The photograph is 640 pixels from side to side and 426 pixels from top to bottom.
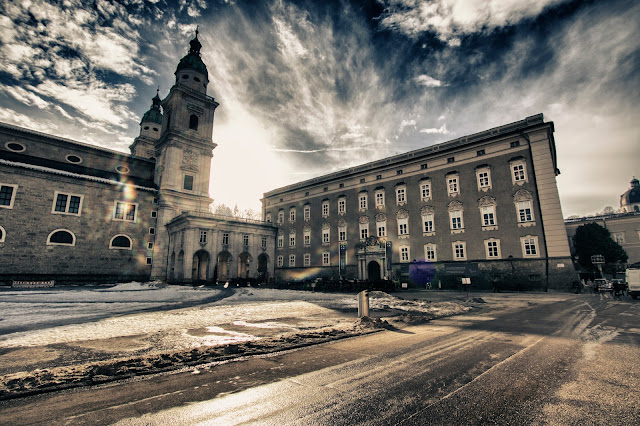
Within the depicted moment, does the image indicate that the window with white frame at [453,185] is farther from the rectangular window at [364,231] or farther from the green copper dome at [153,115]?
the green copper dome at [153,115]

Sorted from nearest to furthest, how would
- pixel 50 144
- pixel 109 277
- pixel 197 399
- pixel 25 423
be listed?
pixel 25 423, pixel 197 399, pixel 109 277, pixel 50 144

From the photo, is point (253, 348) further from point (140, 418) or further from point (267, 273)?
point (267, 273)

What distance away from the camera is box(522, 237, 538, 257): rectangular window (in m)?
25.4

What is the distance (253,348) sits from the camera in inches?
220

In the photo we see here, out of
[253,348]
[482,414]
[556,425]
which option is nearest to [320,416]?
[482,414]

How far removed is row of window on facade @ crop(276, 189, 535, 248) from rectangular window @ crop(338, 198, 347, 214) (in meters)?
1.37

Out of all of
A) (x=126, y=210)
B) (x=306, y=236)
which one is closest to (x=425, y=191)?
(x=306, y=236)

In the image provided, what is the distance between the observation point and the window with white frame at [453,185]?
100 feet

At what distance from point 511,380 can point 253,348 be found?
434 centimetres

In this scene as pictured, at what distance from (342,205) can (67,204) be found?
112 ft

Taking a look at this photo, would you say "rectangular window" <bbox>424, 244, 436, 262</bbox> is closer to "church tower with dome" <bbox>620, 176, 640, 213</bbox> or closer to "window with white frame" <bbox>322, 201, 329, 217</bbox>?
"window with white frame" <bbox>322, 201, 329, 217</bbox>

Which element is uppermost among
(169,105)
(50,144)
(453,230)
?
(169,105)

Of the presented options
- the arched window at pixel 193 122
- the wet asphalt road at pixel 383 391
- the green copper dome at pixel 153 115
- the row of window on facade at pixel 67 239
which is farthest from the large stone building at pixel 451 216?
the green copper dome at pixel 153 115

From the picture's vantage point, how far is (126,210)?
126ft
